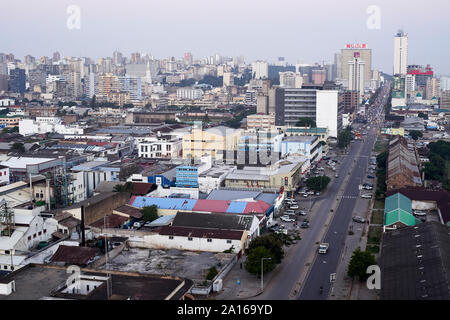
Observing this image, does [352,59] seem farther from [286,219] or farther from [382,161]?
[286,219]

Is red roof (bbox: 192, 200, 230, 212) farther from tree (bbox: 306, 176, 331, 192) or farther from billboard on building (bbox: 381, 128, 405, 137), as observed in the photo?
billboard on building (bbox: 381, 128, 405, 137)

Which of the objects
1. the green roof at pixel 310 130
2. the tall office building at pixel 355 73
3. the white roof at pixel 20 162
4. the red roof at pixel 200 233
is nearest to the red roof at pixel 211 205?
the red roof at pixel 200 233

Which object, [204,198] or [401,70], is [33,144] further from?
[401,70]

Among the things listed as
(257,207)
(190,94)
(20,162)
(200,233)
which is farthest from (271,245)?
(190,94)

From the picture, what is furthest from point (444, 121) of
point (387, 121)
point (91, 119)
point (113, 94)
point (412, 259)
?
point (412, 259)

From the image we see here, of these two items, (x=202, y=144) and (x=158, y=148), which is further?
(x=158, y=148)

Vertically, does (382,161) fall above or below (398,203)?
above

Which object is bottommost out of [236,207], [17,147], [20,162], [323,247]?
[323,247]

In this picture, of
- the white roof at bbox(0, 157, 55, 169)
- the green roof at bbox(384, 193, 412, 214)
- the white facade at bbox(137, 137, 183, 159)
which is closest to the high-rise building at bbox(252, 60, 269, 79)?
the white facade at bbox(137, 137, 183, 159)
